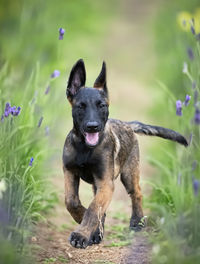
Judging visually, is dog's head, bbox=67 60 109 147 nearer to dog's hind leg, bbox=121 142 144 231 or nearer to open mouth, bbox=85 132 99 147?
open mouth, bbox=85 132 99 147

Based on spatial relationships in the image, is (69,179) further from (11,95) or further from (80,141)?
(11,95)

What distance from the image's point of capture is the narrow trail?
4.79 m

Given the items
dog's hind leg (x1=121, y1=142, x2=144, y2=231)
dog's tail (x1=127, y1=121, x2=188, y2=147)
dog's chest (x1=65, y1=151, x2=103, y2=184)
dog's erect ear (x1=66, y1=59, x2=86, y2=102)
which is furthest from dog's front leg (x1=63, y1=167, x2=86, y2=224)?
dog's tail (x1=127, y1=121, x2=188, y2=147)

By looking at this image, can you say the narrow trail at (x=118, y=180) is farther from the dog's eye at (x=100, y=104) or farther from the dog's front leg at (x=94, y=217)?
the dog's eye at (x=100, y=104)

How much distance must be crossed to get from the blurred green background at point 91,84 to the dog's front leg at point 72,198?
1.08 feet

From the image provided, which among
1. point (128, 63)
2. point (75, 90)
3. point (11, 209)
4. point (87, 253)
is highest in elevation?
point (128, 63)

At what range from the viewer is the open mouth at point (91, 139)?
4.89m

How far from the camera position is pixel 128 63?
15438 mm

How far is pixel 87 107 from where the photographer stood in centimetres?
494

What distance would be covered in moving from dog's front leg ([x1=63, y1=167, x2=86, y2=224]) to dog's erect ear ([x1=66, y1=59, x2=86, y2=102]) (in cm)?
74

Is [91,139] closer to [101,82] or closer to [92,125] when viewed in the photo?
[92,125]

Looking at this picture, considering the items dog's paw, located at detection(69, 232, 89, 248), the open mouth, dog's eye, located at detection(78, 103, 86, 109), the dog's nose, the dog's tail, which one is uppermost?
dog's eye, located at detection(78, 103, 86, 109)

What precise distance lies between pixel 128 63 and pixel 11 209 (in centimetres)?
1154

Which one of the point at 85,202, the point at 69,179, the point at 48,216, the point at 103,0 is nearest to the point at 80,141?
the point at 69,179
